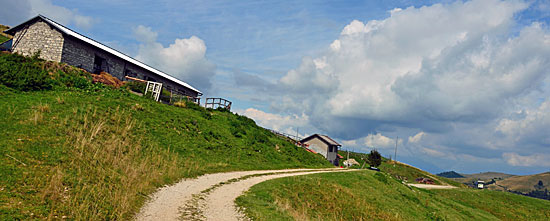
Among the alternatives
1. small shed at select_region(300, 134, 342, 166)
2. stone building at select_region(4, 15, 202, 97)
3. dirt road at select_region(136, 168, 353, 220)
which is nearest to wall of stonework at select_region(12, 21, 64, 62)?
stone building at select_region(4, 15, 202, 97)

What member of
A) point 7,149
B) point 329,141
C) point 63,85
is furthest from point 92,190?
point 329,141

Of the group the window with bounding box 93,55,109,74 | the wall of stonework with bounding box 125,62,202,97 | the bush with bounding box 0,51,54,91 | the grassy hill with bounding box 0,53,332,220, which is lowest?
the grassy hill with bounding box 0,53,332,220

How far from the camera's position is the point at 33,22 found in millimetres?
37500

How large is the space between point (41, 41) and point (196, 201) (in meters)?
37.7

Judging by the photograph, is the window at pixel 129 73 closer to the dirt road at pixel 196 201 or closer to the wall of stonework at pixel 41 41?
the wall of stonework at pixel 41 41

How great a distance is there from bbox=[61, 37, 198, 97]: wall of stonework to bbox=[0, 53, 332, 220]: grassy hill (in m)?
3.65

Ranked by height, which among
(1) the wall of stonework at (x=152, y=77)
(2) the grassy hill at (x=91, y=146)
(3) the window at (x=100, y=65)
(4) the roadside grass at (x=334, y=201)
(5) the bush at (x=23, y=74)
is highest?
(1) the wall of stonework at (x=152, y=77)

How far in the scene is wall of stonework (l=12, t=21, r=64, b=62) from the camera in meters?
35.4

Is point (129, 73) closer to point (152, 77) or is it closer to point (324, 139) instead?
point (152, 77)

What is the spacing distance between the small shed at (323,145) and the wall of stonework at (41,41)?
189ft

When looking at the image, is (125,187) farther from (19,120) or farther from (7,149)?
(19,120)

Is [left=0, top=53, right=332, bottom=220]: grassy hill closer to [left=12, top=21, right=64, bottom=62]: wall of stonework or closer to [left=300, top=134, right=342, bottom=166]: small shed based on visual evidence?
[left=12, top=21, right=64, bottom=62]: wall of stonework

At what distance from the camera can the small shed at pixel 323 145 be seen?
73.3m

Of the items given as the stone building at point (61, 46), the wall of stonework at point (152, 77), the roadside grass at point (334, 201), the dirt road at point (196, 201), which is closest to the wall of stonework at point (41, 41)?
the stone building at point (61, 46)
